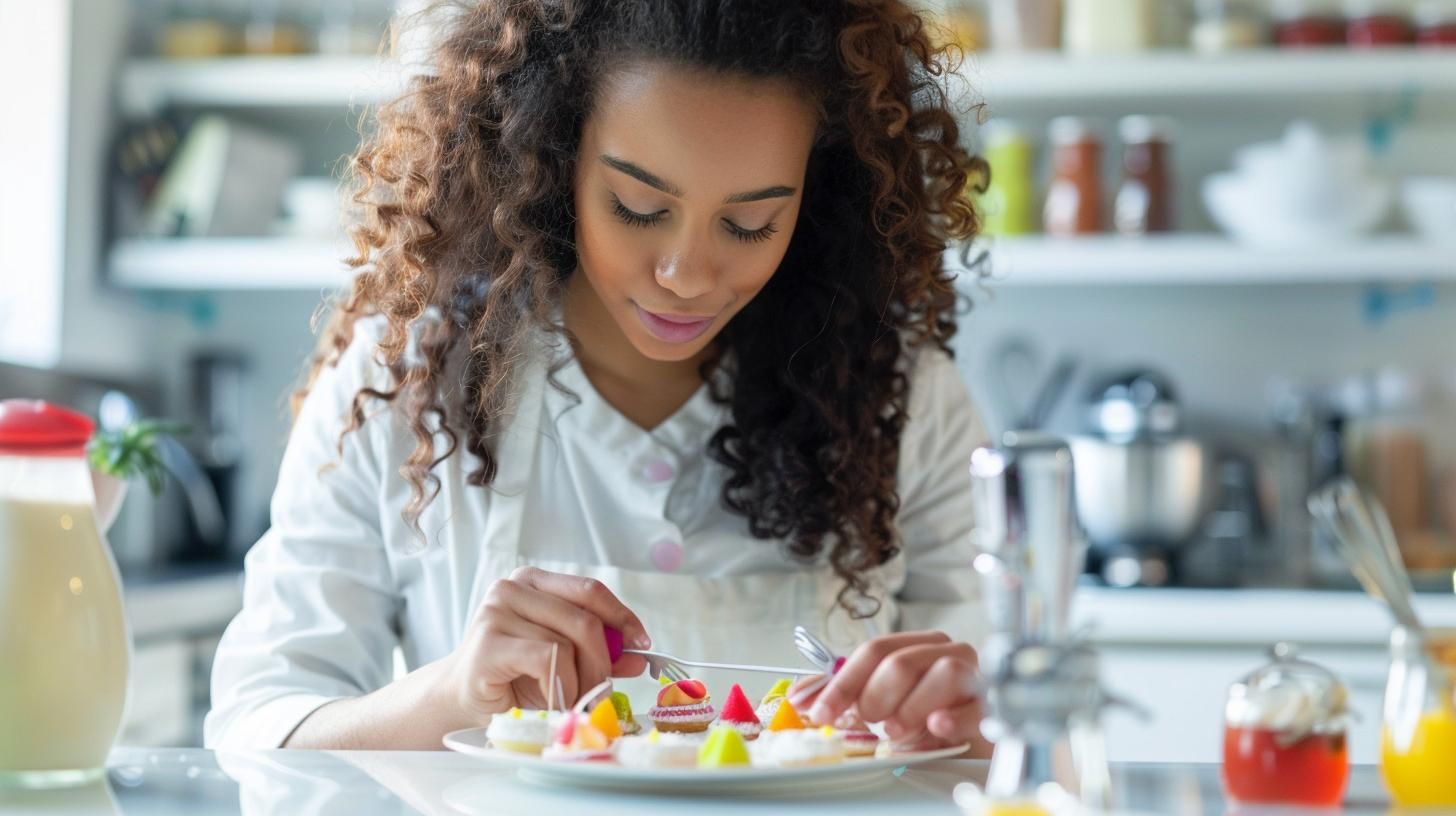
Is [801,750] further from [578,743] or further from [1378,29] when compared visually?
[1378,29]

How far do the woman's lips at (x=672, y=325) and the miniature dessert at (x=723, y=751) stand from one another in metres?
0.46

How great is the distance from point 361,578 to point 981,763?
62 centimetres

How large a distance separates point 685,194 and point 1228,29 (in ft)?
5.99

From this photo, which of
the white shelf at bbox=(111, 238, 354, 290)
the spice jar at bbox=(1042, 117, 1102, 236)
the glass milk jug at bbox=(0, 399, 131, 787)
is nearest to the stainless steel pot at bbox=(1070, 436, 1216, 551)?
the spice jar at bbox=(1042, 117, 1102, 236)

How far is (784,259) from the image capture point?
1.45 m

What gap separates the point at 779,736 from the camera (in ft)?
2.78

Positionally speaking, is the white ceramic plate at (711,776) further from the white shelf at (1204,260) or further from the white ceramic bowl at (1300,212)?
the white ceramic bowl at (1300,212)

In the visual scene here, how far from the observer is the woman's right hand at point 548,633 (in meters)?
0.97

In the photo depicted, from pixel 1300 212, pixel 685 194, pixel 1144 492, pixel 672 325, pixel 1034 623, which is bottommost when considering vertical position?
pixel 1144 492

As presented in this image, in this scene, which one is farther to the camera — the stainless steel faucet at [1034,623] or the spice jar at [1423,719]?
the spice jar at [1423,719]

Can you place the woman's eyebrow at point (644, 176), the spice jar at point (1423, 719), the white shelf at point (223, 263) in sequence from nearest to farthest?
the spice jar at point (1423, 719) → the woman's eyebrow at point (644, 176) → the white shelf at point (223, 263)

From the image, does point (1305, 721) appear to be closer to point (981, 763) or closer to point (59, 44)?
point (981, 763)

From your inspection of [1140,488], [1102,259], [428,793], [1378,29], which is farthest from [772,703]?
[1378,29]

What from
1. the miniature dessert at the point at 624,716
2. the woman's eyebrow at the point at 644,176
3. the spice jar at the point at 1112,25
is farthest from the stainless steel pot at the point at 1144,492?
the miniature dessert at the point at 624,716
